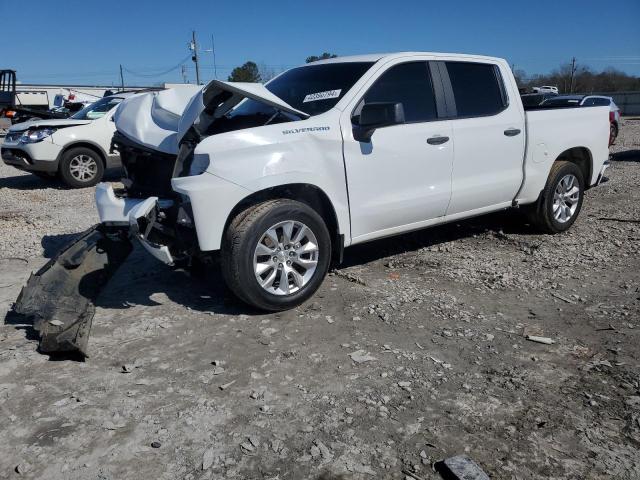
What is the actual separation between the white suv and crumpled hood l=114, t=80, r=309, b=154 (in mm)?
5982

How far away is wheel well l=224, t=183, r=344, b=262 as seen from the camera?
3965mm

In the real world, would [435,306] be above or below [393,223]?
below

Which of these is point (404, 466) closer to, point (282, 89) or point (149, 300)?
point (149, 300)

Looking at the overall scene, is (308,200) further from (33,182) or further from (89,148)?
(33,182)

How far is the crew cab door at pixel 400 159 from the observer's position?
429 cm

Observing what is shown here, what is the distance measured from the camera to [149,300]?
4.48 metres

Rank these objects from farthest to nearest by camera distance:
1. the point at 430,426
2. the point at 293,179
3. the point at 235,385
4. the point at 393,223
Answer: the point at 393,223 → the point at 293,179 → the point at 235,385 → the point at 430,426

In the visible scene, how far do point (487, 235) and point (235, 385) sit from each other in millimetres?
4088

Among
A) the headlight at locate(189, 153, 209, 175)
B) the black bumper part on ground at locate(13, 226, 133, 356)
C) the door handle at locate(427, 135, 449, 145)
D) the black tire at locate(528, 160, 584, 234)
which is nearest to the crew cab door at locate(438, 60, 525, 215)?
the door handle at locate(427, 135, 449, 145)

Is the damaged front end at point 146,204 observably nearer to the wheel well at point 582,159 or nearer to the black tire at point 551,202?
the black tire at point 551,202

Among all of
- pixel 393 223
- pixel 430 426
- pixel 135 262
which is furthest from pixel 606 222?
pixel 135 262

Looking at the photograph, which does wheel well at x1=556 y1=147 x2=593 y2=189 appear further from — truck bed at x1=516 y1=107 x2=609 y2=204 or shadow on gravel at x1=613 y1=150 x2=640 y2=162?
shadow on gravel at x1=613 y1=150 x2=640 y2=162

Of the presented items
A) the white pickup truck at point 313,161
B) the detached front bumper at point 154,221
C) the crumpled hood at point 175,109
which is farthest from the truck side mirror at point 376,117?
the detached front bumper at point 154,221

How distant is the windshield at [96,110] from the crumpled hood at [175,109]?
6674 millimetres
